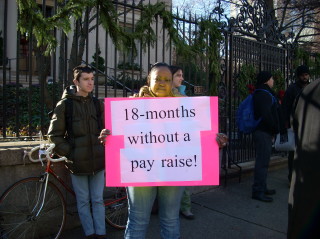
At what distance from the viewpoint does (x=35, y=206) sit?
138 inches

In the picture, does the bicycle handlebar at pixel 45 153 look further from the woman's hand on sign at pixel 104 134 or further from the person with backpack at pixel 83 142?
the woman's hand on sign at pixel 104 134

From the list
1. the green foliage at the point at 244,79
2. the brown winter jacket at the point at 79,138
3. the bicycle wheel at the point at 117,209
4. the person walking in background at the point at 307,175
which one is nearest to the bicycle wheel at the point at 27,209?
the brown winter jacket at the point at 79,138

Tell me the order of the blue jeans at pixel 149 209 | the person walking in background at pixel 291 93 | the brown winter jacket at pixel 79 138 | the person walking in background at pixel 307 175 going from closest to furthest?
the person walking in background at pixel 307 175
the blue jeans at pixel 149 209
the brown winter jacket at pixel 79 138
the person walking in background at pixel 291 93

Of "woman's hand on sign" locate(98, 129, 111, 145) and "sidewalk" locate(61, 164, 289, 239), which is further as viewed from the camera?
"sidewalk" locate(61, 164, 289, 239)

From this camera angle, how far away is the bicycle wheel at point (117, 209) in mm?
4062

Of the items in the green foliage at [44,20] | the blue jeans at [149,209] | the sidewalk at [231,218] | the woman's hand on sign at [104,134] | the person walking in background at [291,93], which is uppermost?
the green foliage at [44,20]

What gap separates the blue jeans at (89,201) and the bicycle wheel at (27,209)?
0.28 m

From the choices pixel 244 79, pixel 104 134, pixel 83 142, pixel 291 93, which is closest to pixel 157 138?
pixel 104 134

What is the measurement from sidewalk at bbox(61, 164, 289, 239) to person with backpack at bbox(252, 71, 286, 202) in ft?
0.91

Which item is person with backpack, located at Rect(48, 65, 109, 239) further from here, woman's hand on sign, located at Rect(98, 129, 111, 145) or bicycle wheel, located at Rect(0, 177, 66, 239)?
woman's hand on sign, located at Rect(98, 129, 111, 145)

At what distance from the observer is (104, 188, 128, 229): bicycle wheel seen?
4.06 m

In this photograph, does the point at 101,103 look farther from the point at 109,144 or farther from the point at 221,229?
the point at 221,229

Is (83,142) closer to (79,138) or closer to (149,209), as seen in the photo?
(79,138)

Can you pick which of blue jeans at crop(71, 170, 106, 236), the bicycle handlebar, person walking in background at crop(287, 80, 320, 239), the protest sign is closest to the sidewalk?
blue jeans at crop(71, 170, 106, 236)
